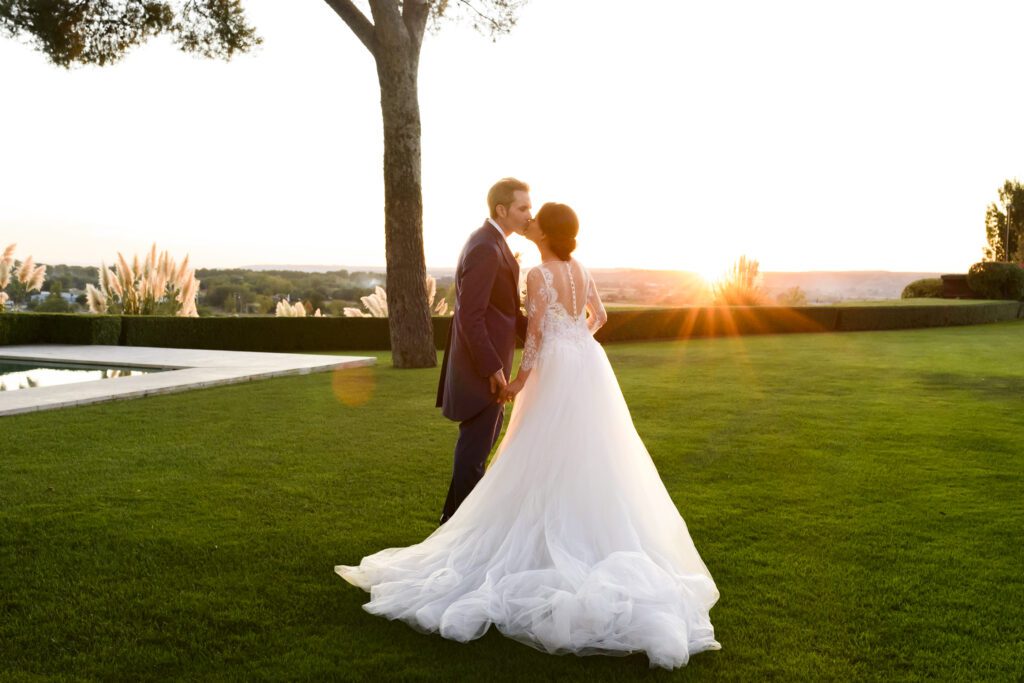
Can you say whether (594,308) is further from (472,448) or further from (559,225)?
(472,448)

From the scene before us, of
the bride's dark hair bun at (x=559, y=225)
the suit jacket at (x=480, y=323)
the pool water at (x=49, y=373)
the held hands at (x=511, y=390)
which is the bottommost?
the pool water at (x=49, y=373)

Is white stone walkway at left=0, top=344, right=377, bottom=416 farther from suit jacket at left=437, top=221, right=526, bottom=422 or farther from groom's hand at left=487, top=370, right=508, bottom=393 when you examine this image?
groom's hand at left=487, top=370, right=508, bottom=393

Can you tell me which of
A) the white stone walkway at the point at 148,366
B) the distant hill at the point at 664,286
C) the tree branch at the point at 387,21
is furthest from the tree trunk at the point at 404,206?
the distant hill at the point at 664,286

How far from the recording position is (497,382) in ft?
12.2

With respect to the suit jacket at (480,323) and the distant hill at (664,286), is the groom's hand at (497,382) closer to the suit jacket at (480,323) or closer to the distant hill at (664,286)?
the suit jacket at (480,323)

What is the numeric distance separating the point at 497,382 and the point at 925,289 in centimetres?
2925

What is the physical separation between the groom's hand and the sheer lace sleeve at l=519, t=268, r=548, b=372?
0.12 metres

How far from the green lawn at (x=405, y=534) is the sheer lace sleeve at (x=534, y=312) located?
1.10 m

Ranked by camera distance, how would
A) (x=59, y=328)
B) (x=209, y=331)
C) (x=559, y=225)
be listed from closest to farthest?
1. (x=559, y=225)
2. (x=209, y=331)
3. (x=59, y=328)

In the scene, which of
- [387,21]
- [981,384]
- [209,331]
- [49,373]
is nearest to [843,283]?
[981,384]

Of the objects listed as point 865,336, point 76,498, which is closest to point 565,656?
point 76,498

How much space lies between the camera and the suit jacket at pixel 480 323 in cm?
362

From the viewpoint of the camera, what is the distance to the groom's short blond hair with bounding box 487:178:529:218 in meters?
3.69

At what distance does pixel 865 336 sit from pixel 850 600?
15755mm
